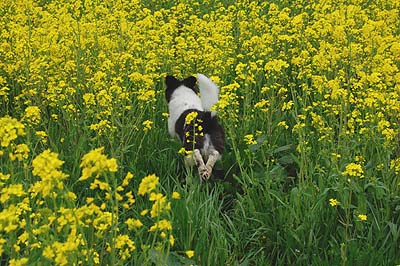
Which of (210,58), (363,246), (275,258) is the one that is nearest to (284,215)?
(275,258)

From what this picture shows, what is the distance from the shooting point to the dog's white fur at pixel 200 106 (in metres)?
3.81

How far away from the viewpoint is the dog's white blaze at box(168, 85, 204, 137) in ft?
14.1

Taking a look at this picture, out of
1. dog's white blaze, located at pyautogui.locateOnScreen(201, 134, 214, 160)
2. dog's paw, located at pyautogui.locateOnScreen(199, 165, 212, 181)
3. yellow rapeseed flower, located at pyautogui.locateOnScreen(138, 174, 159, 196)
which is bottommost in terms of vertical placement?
dog's paw, located at pyautogui.locateOnScreen(199, 165, 212, 181)

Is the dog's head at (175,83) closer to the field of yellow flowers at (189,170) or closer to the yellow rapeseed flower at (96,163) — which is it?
the field of yellow flowers at (189,170)

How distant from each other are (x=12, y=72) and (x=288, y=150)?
2387 millimetres

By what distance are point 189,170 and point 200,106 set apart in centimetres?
74

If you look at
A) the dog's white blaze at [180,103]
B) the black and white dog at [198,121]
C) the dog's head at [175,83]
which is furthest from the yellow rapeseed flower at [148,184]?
the dog's head at [175,83]

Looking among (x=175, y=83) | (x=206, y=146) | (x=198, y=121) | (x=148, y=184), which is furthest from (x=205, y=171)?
(x=148, y=184)

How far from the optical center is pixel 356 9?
18.0 feet

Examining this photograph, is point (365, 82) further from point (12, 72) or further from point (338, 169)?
point (12, 72)

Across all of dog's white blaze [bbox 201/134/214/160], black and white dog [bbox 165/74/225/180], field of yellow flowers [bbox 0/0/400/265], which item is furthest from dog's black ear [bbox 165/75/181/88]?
dog's white blaze [bbox 201/134/214/160]

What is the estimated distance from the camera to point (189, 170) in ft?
12.3

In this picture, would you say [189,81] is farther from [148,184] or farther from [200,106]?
[148,184]

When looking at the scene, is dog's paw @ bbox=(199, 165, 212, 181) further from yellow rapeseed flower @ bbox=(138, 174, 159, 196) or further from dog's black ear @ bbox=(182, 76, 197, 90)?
yellow rapeseed flower @ bbox=(138, 174, 159, 196)
